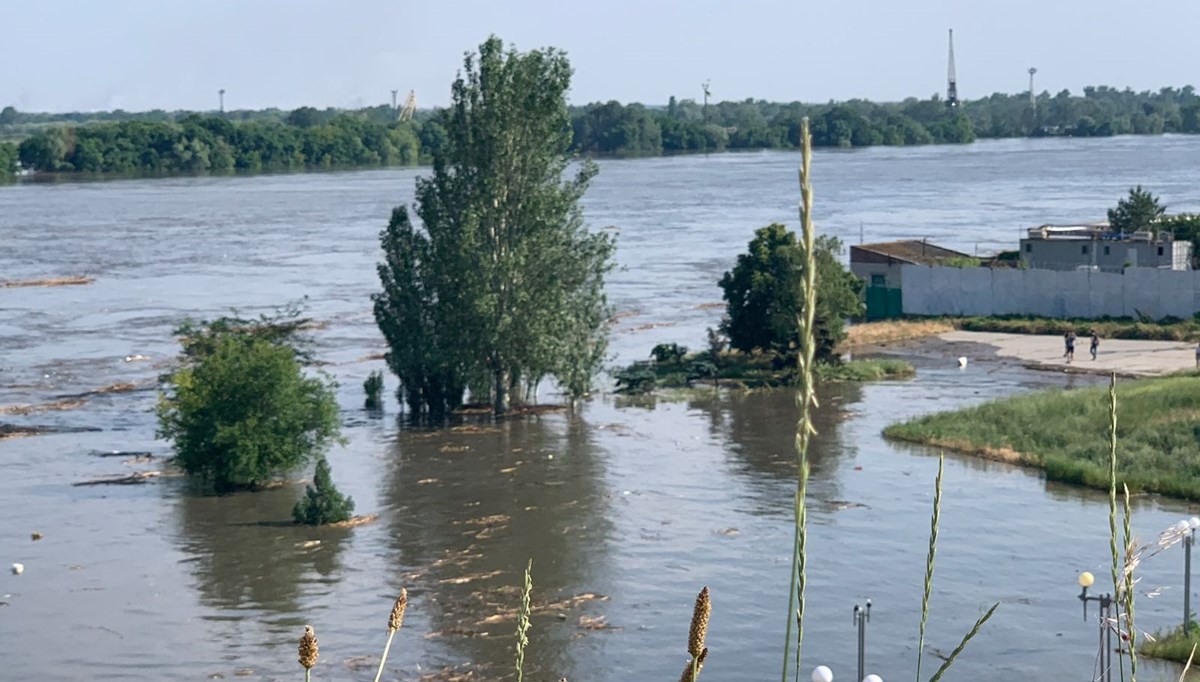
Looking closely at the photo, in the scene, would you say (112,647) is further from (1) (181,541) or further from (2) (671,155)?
(2) (671,155)

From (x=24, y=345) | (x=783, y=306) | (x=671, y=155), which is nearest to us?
(x=783, y=306)

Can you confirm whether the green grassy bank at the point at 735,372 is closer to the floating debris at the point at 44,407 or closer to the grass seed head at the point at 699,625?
the floating debris at the point at 44,407

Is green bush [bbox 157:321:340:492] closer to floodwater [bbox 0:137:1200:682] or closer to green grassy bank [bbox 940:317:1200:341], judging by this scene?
floodwater [bbox 0:137:1200:682]

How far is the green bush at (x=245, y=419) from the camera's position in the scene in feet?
77.1

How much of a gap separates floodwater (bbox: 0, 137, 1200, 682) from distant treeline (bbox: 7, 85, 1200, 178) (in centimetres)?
4312

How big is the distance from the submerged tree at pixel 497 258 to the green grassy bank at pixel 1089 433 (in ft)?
20.5

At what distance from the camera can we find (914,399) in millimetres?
29109

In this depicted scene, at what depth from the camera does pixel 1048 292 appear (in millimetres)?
36750

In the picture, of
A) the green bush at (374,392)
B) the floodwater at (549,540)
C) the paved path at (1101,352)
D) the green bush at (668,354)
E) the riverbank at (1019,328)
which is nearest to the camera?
the floodwater at (549,540)

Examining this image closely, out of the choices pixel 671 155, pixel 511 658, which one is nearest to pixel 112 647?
pixel 511 658

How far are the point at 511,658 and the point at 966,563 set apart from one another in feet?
18.8

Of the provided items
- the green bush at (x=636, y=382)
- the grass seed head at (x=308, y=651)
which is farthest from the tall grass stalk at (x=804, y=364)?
the green bush at (x=636, y=382)

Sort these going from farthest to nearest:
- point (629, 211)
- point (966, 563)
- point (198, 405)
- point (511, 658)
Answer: point (629, 211) < point (198, 405) < point (966, 563) < point (511, 658)

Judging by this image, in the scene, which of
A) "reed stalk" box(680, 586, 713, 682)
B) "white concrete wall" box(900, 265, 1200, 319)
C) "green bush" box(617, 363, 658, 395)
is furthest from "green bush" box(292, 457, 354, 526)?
"white concrete wall" box(900, 265, 1200, 319)
